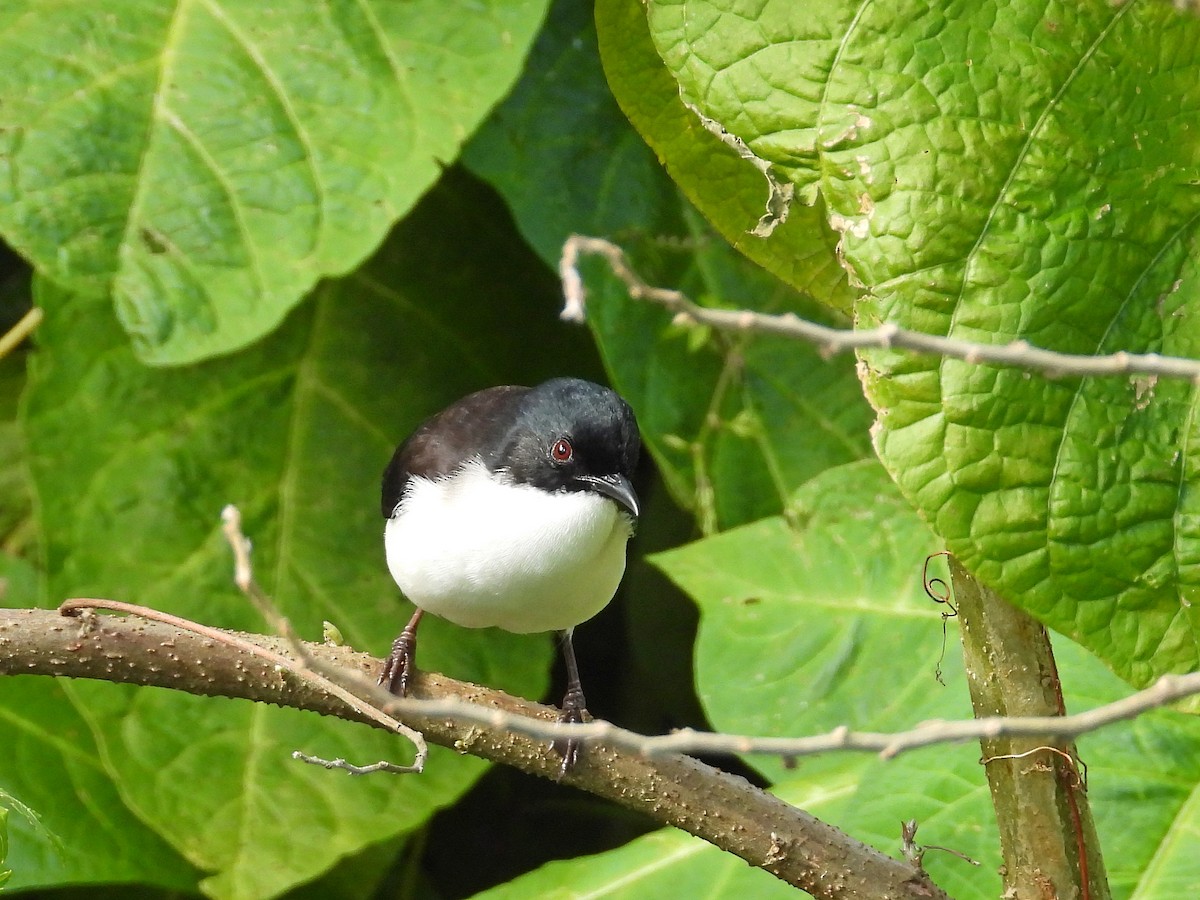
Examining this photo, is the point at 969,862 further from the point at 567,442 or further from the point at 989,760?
the point at 567,442

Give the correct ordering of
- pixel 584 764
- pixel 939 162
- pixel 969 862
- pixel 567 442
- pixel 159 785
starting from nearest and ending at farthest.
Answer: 1. pixel 939 162
2. pixel 584 764
3. pixel 969 862
4. pixel 567 442
5. pixel 159 785

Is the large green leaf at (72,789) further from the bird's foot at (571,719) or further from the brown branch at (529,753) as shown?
the brown branch at (529,753)

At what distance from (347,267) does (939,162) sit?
5.25ft

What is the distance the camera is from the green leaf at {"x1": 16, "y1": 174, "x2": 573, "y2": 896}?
3.44 metres

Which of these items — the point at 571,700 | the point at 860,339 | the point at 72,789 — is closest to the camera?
the point at 860,339

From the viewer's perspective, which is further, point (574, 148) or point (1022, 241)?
point (574, 148)

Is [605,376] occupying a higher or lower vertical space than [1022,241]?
higher

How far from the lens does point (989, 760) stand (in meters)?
2.02

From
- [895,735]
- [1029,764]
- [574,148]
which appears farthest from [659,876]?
[574,148]

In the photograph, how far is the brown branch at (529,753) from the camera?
1.95 metres

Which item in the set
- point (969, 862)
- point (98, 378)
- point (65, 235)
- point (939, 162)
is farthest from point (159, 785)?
point (939, 162)

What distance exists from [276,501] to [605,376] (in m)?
1.07

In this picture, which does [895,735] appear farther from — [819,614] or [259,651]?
[819,614]

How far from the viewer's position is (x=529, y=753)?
6.88 feet
